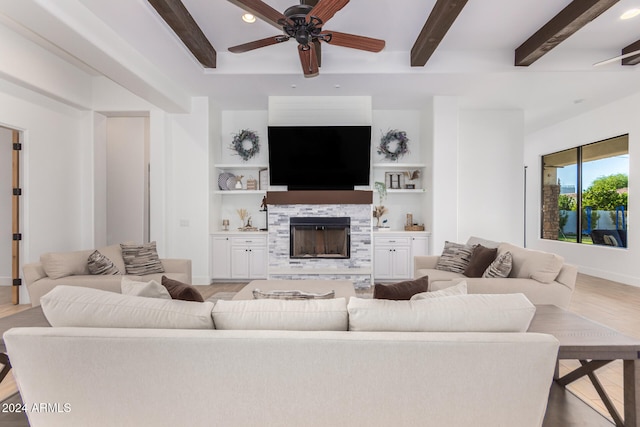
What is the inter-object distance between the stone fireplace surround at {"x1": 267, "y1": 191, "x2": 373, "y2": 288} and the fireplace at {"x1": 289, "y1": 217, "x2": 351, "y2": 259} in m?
0.07

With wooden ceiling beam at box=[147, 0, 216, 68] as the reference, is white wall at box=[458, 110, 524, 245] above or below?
below

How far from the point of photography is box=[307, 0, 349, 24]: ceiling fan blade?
251 cm

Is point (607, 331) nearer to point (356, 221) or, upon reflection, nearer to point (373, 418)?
point (373, 418)

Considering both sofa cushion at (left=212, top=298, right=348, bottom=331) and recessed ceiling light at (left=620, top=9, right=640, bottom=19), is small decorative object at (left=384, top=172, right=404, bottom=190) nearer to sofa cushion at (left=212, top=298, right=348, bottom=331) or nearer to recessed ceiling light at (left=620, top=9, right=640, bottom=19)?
recessed ceiling light at (left=620, top=9, right=640, bottom=19)

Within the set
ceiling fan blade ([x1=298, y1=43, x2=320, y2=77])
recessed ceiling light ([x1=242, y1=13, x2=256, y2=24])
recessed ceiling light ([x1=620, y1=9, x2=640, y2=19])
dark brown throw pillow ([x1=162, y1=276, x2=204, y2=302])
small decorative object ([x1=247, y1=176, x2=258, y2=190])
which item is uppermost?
recessed ceiling light ([x1=620, y1=9, x2=640, y2=19])

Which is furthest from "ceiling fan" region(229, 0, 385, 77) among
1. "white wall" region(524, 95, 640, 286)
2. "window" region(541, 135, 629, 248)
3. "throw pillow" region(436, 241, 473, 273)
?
"window" region(541, 135, 629, 248)

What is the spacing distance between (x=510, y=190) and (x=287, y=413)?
588 centimetres

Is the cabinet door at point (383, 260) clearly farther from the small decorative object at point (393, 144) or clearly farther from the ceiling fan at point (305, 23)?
the ceiling fan at point (305, 23)

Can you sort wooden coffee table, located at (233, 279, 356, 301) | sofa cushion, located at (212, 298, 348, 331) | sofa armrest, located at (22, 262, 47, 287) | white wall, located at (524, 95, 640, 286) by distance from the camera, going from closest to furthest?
sofa cushion, located at (212, 298, 348, 331)
wooden coffee table, located at (233, 279, 356, 301)
sofa armrest, located at (22, 262, 47, 287)
white wall, located at (524, 95, 640, 286)

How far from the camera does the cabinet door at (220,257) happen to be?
575 centimetres

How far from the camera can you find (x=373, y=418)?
1.47 m

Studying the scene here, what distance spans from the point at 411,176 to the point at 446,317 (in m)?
4.83

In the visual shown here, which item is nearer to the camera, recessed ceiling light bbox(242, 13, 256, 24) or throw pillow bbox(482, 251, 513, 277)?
throw pillow bbox(482, 251, 513, 277)

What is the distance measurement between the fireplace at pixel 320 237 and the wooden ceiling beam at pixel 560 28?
3.15 m
